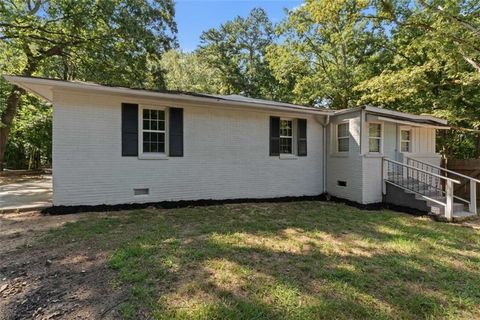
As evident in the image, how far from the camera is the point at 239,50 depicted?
2631cm

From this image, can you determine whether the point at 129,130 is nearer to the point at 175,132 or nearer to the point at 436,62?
the point at 175,132

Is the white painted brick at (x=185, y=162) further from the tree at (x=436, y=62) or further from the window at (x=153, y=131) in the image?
the tree at (x=436, y=62)

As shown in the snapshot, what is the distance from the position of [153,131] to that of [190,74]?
23.8m

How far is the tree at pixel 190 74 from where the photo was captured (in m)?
26.7

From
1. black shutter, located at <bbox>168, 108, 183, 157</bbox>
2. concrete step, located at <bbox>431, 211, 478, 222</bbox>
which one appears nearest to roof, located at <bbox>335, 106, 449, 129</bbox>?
concrete step, located at <bbox>431, 211, 478, 222</bbox>

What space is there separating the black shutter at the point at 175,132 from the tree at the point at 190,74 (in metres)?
17.5

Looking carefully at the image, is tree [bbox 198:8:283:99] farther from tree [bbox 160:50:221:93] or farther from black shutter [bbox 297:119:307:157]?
black shutter [bbox 297:119:307:157]

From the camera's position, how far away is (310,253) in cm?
426

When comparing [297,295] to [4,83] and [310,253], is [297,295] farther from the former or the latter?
[4,83]

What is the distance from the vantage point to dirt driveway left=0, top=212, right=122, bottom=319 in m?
2.68

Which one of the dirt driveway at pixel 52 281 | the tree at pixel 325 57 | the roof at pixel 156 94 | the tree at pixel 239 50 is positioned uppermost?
the tree at pixel 239 50

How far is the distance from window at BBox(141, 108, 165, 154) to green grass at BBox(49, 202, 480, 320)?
→ 6.86ft

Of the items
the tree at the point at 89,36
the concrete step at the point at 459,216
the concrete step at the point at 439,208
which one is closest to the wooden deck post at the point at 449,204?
the concrete step at the point at 459,216

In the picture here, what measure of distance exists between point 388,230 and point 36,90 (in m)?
9.12
